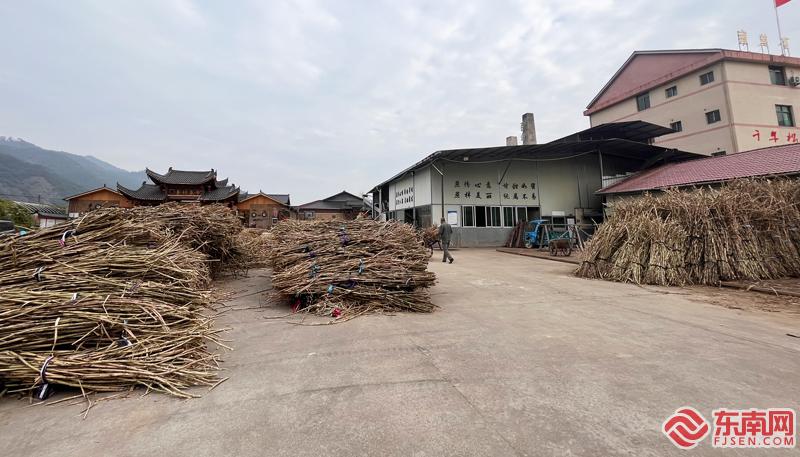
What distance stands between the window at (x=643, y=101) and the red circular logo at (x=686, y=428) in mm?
32363

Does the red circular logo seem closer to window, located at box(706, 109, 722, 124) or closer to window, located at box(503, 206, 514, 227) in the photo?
window, located at box(503, 206, 514, 227)

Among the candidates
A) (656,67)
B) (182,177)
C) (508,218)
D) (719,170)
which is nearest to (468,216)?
(508,218)

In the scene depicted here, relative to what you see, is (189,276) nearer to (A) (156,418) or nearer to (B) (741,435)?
(A) (156,418)

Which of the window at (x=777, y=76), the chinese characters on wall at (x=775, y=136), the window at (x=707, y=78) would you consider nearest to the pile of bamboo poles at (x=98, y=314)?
the window at (x=707, y=78)

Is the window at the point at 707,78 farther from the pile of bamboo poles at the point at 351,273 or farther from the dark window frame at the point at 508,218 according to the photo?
the pile of bamboo poles at the point at 351,273

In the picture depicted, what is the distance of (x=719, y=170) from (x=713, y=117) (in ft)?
39.9

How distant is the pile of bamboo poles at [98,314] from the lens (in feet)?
7.82

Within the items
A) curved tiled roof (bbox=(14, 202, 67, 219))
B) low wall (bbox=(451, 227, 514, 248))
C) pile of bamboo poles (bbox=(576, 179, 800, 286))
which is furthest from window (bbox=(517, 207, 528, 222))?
A: curved tiled roof (bbox=(14, 202, 67, 219))

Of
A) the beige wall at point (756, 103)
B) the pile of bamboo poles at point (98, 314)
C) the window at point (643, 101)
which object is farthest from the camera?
the window at point (643, 101)

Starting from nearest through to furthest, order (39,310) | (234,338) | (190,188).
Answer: (39,310) → (234,338) → (190,188)

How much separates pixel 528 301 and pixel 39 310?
6056 mm

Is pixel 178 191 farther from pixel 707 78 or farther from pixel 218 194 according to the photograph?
pixel 707 78

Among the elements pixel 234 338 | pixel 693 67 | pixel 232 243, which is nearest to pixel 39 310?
pixel 234 338

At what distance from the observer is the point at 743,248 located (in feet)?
22.4
